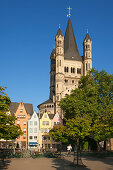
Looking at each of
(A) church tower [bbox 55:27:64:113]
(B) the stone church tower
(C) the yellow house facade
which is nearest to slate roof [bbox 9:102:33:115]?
(C) the yellow house facade

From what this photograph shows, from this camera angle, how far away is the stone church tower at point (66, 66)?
9800cm

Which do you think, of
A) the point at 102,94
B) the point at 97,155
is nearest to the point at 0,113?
the point at 97,155

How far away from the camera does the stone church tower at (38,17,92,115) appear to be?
98.0 meters

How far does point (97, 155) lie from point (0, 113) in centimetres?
2070

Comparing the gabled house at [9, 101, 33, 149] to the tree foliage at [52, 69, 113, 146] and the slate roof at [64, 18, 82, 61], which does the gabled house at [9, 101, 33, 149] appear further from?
the slate roof at [64, 18, 82, 61]

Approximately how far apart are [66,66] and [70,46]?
1352 centimetres

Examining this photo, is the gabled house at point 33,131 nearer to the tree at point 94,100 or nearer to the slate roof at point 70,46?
the tree at point 94,100

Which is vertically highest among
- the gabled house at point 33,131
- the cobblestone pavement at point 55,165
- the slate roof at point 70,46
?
the slate roof at point 70,46

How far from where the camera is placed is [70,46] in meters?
119

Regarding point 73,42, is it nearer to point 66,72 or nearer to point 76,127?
point 66,72

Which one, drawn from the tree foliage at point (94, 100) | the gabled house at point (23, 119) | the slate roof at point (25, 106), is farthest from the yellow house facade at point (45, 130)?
the tree foliage at point (94, 100)

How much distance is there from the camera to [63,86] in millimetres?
100438

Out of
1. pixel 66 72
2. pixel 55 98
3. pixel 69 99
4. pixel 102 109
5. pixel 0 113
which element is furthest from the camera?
pixel 66 72

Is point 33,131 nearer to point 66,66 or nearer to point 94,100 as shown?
point 94,100
